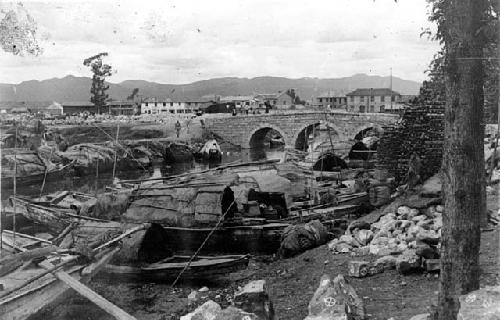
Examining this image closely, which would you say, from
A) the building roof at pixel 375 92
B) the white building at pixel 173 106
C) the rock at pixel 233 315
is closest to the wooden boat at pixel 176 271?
the rock at pixel 233 315

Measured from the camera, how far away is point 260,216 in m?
14.8

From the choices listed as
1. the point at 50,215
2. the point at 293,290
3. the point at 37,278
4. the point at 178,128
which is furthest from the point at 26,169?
the point at 293,290

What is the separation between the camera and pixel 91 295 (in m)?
7.68

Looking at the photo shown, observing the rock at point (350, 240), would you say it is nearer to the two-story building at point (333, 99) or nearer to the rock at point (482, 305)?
the rock at point (482, 305)

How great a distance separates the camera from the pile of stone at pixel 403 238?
8.26 metres

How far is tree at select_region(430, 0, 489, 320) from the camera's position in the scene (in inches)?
211

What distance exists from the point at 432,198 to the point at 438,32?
22.1 ft

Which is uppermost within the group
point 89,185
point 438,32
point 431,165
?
point 438,32

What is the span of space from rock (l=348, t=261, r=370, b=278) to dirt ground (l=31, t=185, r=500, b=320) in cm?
11

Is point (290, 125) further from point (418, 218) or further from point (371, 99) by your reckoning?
point (418, 218)

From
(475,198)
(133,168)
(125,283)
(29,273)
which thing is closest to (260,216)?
(125,283)

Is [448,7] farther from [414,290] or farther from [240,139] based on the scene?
[240,139]

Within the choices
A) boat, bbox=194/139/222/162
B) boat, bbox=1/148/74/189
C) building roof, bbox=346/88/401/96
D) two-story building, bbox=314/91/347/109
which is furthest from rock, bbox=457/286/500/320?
two-story building, bbox=314/91/347/109

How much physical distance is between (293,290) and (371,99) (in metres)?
74.2
